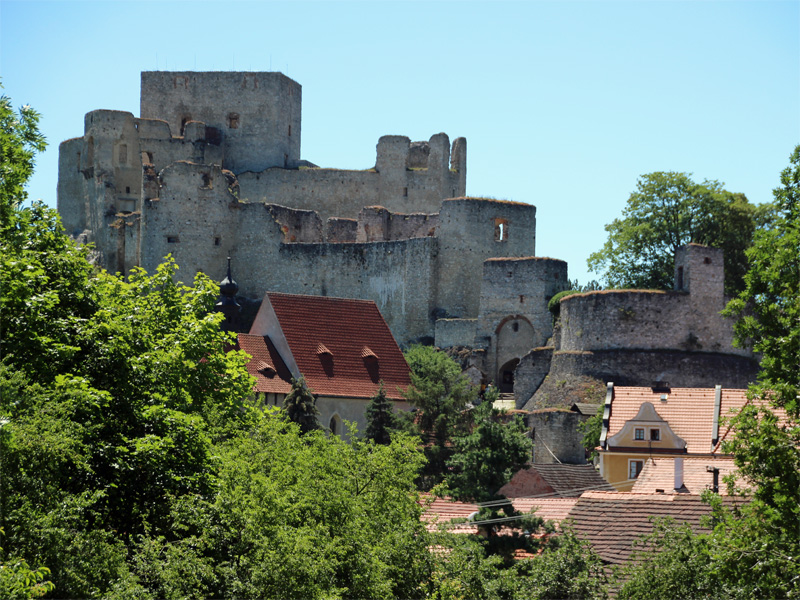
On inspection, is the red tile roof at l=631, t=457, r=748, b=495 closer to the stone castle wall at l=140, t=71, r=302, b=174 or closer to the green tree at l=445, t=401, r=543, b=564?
the green tree at l=445, t=401, r=543, b=564

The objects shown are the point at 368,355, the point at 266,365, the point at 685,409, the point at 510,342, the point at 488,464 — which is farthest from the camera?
the point at 510,342

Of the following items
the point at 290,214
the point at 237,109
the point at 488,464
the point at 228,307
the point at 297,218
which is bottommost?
the point at 488,464

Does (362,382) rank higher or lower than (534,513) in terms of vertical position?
higher

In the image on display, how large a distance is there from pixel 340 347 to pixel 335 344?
0.19 meters

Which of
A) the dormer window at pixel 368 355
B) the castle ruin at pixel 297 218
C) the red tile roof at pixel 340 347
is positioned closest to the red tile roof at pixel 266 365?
the red tile roof at pixel 340 347

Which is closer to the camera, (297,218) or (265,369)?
(265,369)

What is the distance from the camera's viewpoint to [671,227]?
183 feet

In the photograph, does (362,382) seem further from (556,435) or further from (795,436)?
(795,436)

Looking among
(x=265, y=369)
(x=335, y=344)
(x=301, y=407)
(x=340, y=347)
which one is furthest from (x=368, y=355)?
(x=301, y=407)

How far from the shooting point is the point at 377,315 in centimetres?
4988

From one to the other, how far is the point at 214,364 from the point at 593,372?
23412 millimetres

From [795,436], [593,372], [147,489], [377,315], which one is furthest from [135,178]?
[795,436]

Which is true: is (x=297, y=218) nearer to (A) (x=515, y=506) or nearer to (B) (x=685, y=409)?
(B) (x=685, y=409)

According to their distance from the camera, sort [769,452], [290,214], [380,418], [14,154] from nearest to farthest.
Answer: [769,452] → [14,154] → [380,418] → [290,214]
